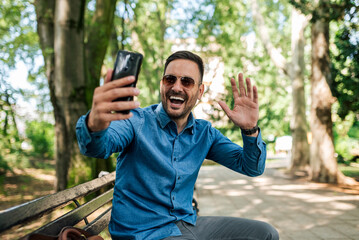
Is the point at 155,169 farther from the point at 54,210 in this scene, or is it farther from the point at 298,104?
the point at 298,104

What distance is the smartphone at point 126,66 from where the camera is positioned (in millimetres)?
1310

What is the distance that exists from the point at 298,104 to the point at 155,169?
41.5ft

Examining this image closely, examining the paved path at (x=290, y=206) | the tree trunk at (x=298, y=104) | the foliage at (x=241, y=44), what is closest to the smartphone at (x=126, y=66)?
the paved path at (x=290, y=206)

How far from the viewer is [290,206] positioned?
694 centimetres

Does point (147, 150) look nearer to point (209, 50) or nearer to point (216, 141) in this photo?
point (216, 141)

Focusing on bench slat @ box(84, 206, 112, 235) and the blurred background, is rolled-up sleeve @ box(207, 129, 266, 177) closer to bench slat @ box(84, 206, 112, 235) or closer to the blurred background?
bench slat @ box(84, 206, 112, 235)

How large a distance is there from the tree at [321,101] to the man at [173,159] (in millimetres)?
8550

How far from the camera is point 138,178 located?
2.25 metres

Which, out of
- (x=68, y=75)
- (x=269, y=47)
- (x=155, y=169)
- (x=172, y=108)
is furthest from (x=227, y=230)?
(x=269, y=47)

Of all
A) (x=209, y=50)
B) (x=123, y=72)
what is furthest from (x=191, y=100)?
(x=209, y=50)

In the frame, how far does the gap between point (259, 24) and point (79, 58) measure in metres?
10.6

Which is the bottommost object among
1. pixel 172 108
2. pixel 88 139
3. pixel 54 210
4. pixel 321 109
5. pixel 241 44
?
pixel 54 210

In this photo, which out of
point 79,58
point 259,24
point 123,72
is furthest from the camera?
point 259,24

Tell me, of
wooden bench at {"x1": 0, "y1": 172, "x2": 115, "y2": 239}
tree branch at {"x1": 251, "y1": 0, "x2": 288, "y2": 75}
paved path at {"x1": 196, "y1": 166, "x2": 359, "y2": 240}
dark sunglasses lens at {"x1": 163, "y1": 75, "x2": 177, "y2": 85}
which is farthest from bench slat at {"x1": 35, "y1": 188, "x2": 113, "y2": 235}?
tree branch at {"x1": 251, "y1": 0, "x2": 288, "y2": 75}
